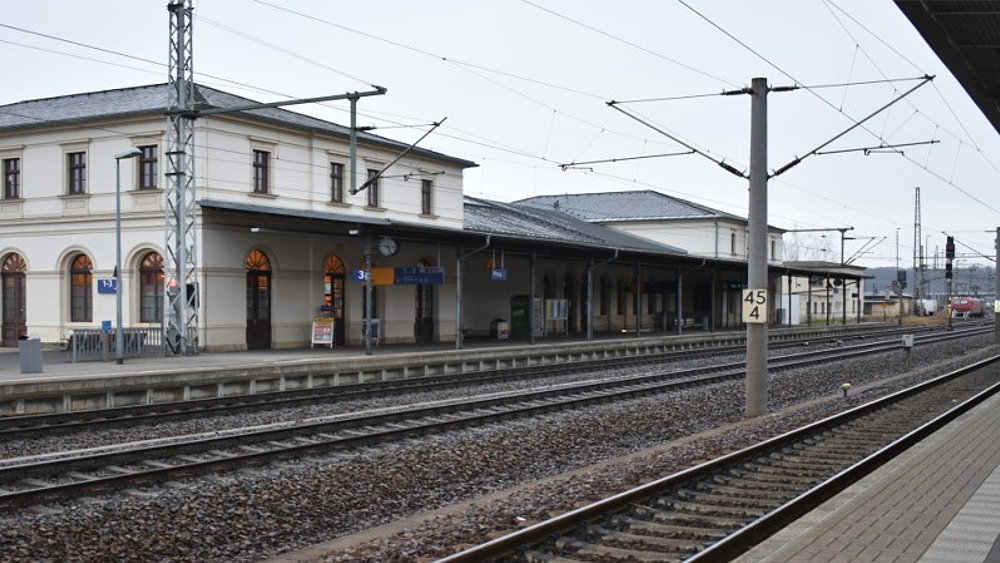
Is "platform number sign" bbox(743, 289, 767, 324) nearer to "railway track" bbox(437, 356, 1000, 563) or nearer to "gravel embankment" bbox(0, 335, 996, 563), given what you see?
"gravel embankment" bbox(0, 335, 996, 563)

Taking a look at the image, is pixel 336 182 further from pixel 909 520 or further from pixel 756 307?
pixel 909 520

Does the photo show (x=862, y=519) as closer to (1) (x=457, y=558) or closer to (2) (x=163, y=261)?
(1) (x=457, y=558)

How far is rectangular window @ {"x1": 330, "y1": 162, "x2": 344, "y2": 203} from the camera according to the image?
36781 millimetres

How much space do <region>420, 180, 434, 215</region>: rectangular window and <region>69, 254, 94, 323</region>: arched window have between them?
13.6m

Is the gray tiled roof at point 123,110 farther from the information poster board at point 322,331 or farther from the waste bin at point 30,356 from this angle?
the waste bin at point 30,356

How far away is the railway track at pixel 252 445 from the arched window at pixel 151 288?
51.6 feet

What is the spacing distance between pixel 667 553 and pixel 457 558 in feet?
5.60

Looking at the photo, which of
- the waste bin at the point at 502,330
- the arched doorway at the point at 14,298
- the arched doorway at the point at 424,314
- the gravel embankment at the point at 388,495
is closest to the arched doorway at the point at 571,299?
the waste bin at the point at 502,330

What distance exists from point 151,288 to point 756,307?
2092cm

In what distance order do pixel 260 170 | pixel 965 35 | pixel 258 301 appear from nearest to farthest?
pixel 965 35, pixel 258 301, pixel 260 170

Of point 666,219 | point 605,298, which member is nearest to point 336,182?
point 605,298

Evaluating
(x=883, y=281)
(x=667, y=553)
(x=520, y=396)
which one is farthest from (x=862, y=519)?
(x=883, y=281)

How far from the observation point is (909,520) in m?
7.74

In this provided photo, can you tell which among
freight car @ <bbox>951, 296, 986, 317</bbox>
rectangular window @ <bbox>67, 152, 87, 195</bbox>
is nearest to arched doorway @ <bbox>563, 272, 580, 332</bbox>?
rectangular window @ <bbox>67, 152, 87, 195</bbox>
